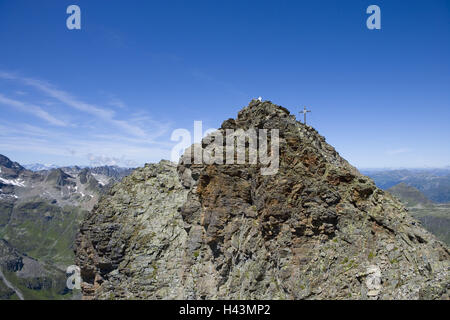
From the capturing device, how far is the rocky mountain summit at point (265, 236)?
2902 centimetres

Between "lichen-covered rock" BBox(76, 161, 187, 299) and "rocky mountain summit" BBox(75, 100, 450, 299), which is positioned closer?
"rocky mountain summit" BBox(75, 100, 450, 299)

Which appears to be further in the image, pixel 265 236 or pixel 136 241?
pixel 136 241

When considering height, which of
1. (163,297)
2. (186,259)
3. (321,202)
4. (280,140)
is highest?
(280,140)

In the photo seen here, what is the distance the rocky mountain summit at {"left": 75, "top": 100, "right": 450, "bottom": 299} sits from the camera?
29.0 meters

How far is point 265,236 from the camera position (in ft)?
121

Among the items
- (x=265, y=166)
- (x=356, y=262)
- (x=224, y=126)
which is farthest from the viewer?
(x=224, y=126)

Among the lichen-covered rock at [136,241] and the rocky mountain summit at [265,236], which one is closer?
the rocky mountain summit at [265,236]

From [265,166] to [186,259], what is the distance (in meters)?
21.3

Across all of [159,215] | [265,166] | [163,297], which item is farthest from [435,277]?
[159,215]

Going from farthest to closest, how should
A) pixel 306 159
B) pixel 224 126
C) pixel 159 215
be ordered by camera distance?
pixel 159 215 < pixel 224 126 < pixel 306 159

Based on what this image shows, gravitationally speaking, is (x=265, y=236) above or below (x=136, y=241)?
above

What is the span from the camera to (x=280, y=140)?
37156mm
